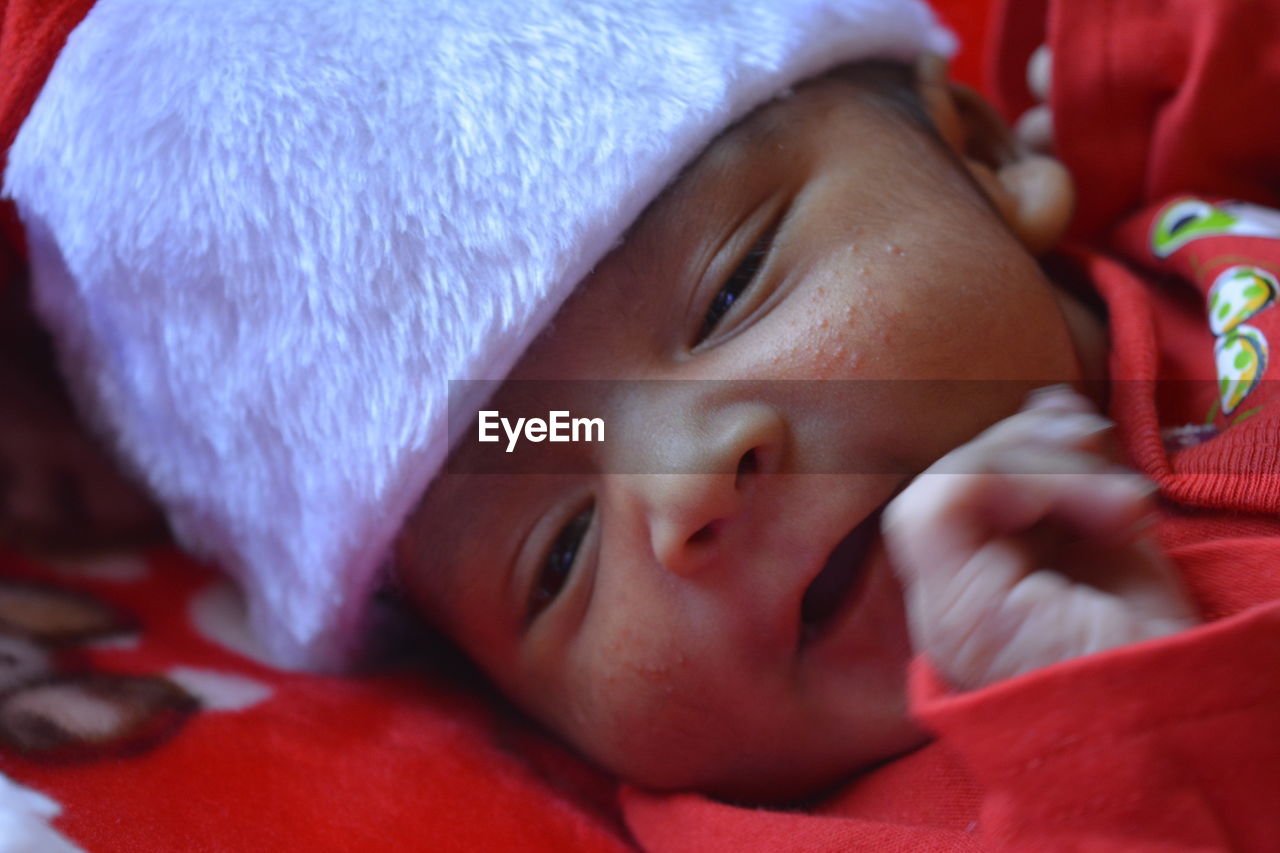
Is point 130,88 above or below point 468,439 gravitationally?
above

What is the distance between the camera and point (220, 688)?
2.94 feet

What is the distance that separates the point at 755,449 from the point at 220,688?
493 mm

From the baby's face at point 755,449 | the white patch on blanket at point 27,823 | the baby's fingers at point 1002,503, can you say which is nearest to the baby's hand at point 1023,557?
the baby's fingers at point 1002,503

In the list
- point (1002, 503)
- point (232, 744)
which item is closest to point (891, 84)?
point (1002, 503)

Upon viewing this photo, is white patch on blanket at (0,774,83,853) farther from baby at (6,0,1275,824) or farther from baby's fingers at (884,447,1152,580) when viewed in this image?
baby's fingers at (884,447,1152,580)

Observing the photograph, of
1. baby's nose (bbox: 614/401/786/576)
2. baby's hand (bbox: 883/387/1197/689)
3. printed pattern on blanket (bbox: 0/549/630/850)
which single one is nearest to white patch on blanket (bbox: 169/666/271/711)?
printed pattern on blanket (bbox: 0/549/630/850)

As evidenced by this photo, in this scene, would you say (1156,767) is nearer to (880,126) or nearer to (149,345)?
(880,126)

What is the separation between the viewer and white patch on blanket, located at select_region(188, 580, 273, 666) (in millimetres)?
1007

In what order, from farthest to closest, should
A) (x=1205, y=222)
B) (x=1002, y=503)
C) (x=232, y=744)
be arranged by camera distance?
(x=1205, y=222)
(x=232, y=744)
(x=1002, y=503)

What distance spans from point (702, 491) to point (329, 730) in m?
0.38

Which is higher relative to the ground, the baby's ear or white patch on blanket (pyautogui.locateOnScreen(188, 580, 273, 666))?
the baby's ear

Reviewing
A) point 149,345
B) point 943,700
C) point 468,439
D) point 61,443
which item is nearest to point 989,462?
point 943,700

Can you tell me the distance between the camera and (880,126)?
875 mm

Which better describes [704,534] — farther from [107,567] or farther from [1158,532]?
[107,567]
